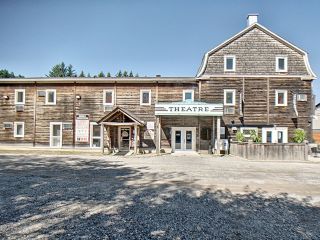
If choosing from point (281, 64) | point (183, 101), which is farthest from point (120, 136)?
point (281, 64)

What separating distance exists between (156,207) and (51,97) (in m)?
21.4

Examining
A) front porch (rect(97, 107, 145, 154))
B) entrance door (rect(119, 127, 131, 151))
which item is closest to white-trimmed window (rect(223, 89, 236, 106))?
front porch (rect(97, 107, 145, 154))

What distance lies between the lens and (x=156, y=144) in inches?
875

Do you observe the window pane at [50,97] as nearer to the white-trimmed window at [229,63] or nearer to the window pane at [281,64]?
the white-trimmed window at [229,63]

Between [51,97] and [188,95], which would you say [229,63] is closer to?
[188,95]

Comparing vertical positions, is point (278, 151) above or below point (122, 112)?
below

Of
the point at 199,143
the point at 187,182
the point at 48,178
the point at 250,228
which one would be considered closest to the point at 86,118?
the point at 199,143

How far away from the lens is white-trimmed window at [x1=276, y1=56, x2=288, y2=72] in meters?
23.5

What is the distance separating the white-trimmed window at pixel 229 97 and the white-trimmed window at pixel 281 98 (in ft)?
12.1

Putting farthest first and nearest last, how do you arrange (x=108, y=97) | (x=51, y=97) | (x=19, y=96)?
1. (x=19, y=96)
2. (x=51, y=97)
3. (x=108, y=97)

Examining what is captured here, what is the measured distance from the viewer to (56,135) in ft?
80.9

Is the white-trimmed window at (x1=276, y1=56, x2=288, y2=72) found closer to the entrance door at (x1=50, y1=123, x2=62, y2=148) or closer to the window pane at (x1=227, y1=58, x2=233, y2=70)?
the window pane at (x1=227, y1=58, x2=233, y2=70)

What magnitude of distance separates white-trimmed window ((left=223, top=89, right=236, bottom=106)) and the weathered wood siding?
1.62 metres

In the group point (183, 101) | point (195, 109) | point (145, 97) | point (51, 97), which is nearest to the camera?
point (195, 109)
